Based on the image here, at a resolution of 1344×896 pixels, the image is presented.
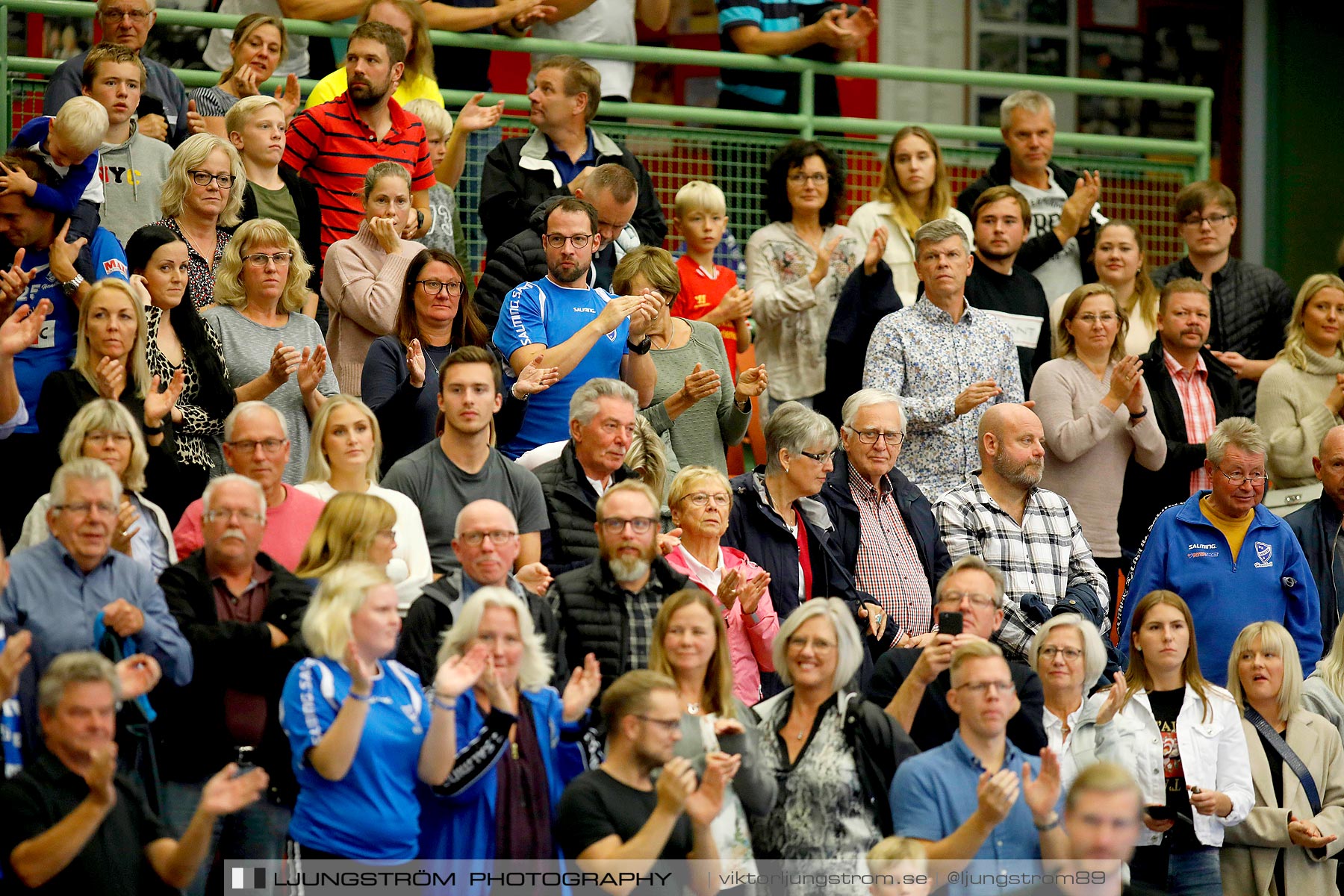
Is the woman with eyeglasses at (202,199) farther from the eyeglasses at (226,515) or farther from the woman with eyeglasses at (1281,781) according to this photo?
the woman with eyeglasses at (1281,781)

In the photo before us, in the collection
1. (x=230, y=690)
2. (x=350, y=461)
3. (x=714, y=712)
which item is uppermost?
(x=350, y=461)

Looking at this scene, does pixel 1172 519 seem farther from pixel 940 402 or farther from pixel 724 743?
pixel 724 743

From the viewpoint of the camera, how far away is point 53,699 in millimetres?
5000

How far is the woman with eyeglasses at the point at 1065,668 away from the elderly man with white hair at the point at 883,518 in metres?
0.64

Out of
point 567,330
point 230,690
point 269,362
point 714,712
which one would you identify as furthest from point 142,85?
point 714,712

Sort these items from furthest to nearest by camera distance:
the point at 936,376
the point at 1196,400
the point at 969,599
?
1. the point at 1196,400
2. the point at 936,376
3. the point at 969,599

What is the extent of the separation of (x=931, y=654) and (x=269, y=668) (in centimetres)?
206

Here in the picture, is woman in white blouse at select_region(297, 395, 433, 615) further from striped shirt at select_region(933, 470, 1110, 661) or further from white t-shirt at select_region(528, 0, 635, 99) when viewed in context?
white t-shirt at select_region(528, 0, 635, 99)

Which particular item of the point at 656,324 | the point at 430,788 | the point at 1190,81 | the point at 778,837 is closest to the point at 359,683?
the point at 430,788

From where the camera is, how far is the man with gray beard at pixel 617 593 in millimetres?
6230

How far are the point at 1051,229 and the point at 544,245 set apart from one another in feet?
10.3

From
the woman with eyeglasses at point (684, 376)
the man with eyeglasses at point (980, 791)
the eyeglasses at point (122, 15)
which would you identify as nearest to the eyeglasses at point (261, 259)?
the woman with eyeglasses at point (684, 376)

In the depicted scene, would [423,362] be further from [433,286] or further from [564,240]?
[564,240]

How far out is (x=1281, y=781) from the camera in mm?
7191
